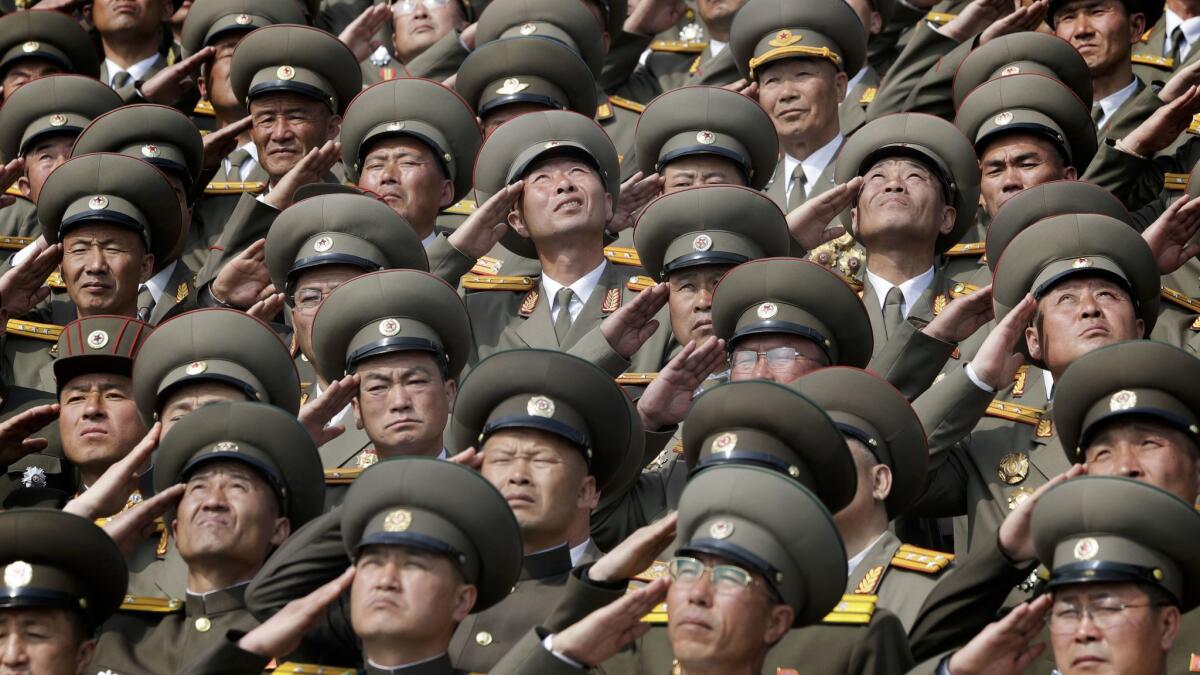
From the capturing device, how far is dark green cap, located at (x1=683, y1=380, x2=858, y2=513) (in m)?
8.90

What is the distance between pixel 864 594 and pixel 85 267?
439 centimetres

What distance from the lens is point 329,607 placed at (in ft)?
30.6

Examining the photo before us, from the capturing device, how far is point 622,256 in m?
11.9

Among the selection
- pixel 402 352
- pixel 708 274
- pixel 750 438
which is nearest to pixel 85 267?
pixel 402 352

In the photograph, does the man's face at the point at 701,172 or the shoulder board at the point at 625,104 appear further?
the shoulder board at the point at 625,104

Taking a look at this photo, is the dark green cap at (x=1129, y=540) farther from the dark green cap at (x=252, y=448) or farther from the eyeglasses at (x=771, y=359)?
the dark green cap at (x=252, y=448)

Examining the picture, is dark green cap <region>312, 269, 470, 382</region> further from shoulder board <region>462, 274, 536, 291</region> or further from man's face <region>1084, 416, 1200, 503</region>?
man's face <region>1084, 416, 1200, 503</region>

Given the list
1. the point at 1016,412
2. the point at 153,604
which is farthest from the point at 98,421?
the point at 1016,412

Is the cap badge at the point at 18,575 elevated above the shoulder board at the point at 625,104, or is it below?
below

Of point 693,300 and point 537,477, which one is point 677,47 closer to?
point 693,300

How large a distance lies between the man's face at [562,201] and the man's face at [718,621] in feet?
11.4

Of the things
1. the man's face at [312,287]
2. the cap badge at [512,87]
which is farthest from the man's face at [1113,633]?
the cap badge at [512,87]

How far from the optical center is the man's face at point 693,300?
1079 centimetres

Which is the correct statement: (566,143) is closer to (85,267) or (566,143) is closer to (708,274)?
(708,274)
